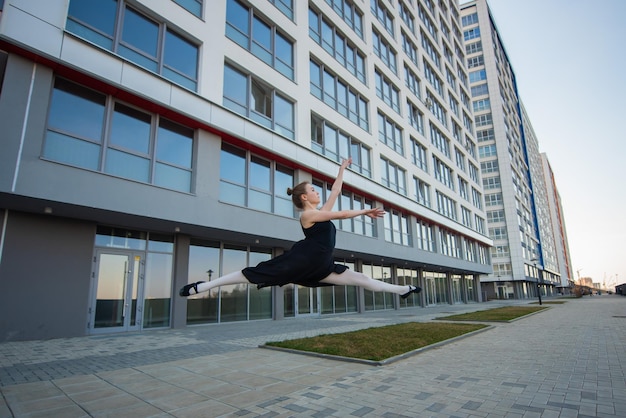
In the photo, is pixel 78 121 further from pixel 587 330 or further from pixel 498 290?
pixel 498 290

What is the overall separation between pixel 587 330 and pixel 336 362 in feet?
35.0

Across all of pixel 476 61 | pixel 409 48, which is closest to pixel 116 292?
pixel 409 48

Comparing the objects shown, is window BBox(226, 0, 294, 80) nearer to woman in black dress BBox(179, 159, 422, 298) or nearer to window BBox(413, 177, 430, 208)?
woman in black dress BBox(179, 159, 422, 298)

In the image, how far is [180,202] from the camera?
42.9 feet

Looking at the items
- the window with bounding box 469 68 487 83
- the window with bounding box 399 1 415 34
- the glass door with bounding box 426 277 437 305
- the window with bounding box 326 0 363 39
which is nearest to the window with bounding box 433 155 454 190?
the glass door with bounding box 426 277 437 305

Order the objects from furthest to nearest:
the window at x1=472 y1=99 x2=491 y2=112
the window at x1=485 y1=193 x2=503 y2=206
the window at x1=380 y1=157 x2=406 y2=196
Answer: the window at x1=472 y1=99 x2=491 y2=112, the window at x1=485 y1=193 x2=503 y2=206, the window at x1=380 y1=157 x2=406 y2=196

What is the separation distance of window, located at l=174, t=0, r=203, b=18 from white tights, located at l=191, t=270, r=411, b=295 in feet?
46.3

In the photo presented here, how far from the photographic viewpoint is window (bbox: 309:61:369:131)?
70.4 feet

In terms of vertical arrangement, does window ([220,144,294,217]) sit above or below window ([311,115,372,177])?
below

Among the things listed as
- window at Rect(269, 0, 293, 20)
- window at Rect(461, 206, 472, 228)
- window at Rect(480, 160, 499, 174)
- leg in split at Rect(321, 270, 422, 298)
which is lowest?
leg in split at Rect(321, 270, 422, 298)

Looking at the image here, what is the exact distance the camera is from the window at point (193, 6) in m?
14.6

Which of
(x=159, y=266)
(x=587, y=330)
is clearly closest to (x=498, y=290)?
(x=587, y=330)

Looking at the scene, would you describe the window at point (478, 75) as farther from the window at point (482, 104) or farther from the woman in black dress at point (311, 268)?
the woman in black dress at point (311, 268)

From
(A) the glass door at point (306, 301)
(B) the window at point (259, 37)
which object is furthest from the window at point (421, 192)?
(B) the window at point (259, 37)
